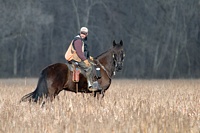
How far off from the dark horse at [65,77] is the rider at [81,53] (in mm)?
175

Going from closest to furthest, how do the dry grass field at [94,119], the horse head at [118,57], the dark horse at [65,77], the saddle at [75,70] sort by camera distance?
the dry grass field at [94,119]
the dark horse at [65,77]
the saddle at [75,70]
the horse head at [118,57]

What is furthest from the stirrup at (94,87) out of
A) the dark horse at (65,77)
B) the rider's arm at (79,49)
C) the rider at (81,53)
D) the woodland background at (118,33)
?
the woodland background at (118,33)

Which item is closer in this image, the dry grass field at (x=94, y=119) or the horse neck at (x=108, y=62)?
the dry grass field at (x=94, y=119)

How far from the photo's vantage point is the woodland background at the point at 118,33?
4316cm

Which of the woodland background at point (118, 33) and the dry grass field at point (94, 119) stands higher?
the woodland background at point (118, 33)

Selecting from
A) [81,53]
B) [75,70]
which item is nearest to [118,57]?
[81,53]

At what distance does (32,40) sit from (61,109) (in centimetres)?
4105

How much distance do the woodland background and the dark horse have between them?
2757 centimetres

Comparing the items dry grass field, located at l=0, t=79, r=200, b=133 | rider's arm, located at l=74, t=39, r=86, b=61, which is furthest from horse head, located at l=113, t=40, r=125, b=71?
dry grass field, located at l=0, t=79, r=200, b=133

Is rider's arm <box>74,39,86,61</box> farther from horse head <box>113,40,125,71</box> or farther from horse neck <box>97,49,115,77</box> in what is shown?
horse head <box>113,40,125,71</box>

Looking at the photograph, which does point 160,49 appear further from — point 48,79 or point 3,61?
point 48,79

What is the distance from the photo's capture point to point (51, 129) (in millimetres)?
7488

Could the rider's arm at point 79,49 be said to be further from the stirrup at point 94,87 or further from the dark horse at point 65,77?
the stirrup at point 94,87

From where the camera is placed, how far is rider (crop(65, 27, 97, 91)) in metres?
12.6
